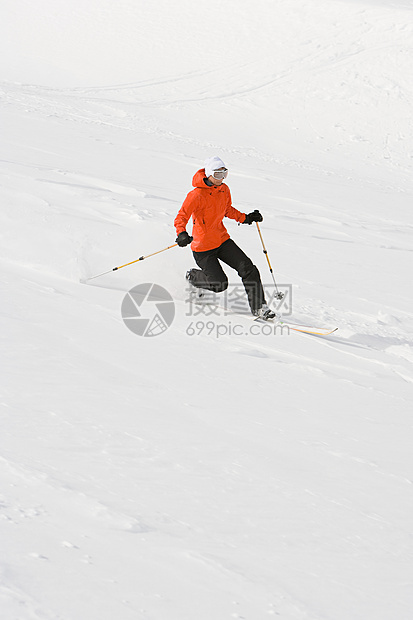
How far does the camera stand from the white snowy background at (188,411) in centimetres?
212

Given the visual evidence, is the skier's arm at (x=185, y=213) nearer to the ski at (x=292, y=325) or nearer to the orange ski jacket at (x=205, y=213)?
the orange ski jacket at (x=205, y=213)

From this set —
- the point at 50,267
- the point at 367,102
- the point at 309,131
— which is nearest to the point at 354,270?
the point at 50,267

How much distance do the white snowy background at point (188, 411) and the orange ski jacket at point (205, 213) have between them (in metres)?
0.58

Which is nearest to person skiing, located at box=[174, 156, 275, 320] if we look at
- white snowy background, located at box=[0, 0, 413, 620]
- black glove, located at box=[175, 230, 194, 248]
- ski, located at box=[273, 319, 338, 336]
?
black glove, located at box=[175, 230, 194, 248]

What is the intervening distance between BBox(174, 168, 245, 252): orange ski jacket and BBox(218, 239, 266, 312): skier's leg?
3.6 inches

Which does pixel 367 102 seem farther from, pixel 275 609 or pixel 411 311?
pixel 275 609

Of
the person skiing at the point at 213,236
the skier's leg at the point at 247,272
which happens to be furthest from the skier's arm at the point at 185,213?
the skier's leg at the point at 247,272

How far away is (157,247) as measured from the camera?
731 centimetres

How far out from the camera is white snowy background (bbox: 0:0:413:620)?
6.95 feet

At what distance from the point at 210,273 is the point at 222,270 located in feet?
0.36

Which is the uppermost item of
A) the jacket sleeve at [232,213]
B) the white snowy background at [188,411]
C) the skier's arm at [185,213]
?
the jacket sleeve at [232,213]

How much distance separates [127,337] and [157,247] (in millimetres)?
2940

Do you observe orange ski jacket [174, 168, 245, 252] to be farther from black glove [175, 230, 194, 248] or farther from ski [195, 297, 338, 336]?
ski [195, 297, 338, 336]

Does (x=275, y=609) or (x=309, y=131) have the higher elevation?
(x=309, y=131)
